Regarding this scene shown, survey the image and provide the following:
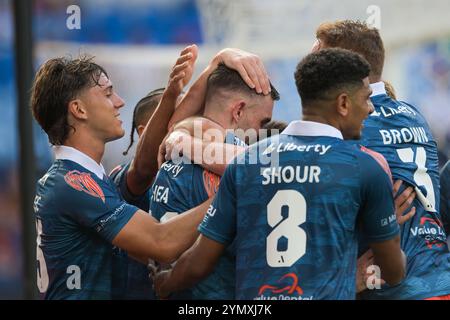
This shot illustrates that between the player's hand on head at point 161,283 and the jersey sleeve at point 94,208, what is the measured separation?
263 mm

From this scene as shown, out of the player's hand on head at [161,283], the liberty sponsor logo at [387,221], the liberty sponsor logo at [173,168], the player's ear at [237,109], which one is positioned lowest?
the player's hand on head at [161,283]

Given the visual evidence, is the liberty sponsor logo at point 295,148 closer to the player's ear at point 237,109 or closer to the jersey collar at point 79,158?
the player's ear at point 237,109

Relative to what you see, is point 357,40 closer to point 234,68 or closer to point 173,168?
point 234,68

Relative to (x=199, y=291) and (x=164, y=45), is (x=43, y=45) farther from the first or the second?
(x=199, y=291)

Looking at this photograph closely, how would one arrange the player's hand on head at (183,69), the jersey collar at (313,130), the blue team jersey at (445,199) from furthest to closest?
the blue team jersey at (445,199) < the player's hand on head at (183,69) < the jersey collar at (313,130)

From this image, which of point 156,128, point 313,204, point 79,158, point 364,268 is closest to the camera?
point 313,204

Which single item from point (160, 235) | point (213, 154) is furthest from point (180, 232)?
point (213, 154)

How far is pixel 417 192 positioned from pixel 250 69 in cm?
92

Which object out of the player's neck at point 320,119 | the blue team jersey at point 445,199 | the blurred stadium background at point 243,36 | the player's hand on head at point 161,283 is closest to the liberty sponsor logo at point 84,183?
the player's hand on head at point 161,283

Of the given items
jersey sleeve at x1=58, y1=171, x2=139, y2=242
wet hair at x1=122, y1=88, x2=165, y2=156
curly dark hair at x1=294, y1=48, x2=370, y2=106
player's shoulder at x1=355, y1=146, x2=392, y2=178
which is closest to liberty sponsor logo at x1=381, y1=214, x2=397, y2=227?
player's shoulder at x1=355, y1=146, x2=392, y2=178

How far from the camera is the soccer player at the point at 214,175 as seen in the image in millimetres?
3779

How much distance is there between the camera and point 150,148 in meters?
4.49

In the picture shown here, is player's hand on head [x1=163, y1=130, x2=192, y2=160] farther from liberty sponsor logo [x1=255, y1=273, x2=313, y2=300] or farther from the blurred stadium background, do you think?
the blurred stadium background

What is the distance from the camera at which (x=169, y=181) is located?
3951 mm
